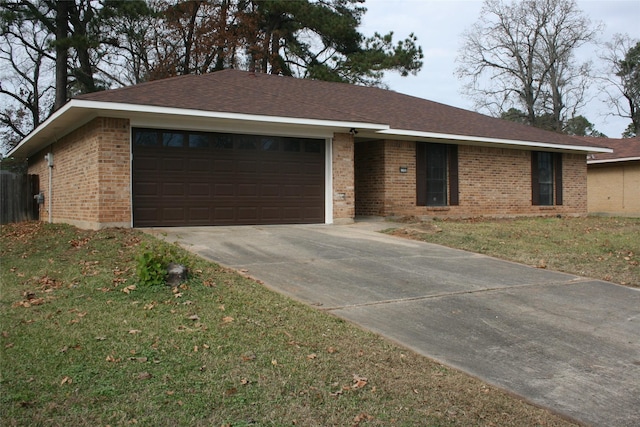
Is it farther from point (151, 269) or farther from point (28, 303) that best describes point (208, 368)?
point (28, 303)

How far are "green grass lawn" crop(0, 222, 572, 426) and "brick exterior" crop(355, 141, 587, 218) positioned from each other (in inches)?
401

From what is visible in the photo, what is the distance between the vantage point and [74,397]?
3629 mm

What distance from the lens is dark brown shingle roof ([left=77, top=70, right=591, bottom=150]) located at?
40.5 ft

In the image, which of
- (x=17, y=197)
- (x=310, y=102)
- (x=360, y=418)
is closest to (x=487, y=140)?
(x=310, y=102)

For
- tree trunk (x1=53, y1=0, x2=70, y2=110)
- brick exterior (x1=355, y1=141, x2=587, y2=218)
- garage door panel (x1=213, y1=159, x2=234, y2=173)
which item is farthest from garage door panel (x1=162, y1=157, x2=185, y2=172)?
tree trunk (x1=53, y1=0, x2=70, y2=110)

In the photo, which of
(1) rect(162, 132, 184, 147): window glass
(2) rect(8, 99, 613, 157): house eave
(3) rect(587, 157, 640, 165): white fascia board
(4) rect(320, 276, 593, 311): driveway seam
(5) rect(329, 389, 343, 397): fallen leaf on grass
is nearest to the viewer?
(5) rect(329, 389, 343, 397): fallen leaf on grass

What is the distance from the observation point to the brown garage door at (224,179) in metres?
12.4

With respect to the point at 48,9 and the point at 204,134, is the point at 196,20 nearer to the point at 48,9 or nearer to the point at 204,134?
the point at 48,9

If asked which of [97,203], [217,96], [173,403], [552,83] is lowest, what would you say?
[173,403]

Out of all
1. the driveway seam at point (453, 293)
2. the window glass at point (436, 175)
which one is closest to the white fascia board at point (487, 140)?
the window glass at point (436, 175)

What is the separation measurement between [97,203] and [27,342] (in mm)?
7624

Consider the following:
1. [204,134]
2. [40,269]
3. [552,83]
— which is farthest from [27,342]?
[552,83]

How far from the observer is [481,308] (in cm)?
654

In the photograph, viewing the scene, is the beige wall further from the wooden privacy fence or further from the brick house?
the wooden privacy fence
